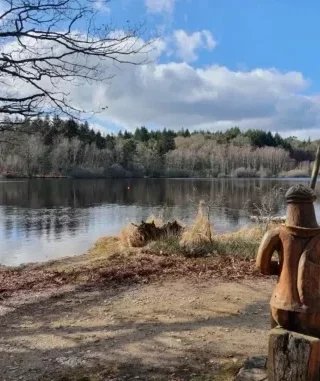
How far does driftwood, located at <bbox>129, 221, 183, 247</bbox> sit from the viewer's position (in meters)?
13.2

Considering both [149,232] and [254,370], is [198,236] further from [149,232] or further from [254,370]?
[254,370]

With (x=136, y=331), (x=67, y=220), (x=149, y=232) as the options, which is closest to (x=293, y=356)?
(x=136, y=331)

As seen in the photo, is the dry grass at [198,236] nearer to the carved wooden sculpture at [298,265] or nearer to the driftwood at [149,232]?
the driftwood at [149,232]

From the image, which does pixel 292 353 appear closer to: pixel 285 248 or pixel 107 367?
pixel 285 248

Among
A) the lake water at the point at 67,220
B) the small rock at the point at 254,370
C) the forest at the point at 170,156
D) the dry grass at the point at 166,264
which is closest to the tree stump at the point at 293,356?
the small rock at the point at 254,370

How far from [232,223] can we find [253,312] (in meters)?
20.0

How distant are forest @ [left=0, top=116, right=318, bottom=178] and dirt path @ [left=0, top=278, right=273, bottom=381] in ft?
204

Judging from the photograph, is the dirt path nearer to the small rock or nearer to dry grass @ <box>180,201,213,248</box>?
the small rock

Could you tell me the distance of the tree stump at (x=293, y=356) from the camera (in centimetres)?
337

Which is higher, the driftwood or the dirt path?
the driftwood

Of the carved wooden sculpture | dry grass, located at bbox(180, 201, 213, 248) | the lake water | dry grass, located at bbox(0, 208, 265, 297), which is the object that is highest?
the carved wooden sculpture

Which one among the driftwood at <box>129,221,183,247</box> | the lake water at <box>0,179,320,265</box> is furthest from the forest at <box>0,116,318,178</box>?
the driftwood at <box>129,221,183,247</box>

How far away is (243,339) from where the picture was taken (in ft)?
18.5

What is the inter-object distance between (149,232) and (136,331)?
24.4 feet
